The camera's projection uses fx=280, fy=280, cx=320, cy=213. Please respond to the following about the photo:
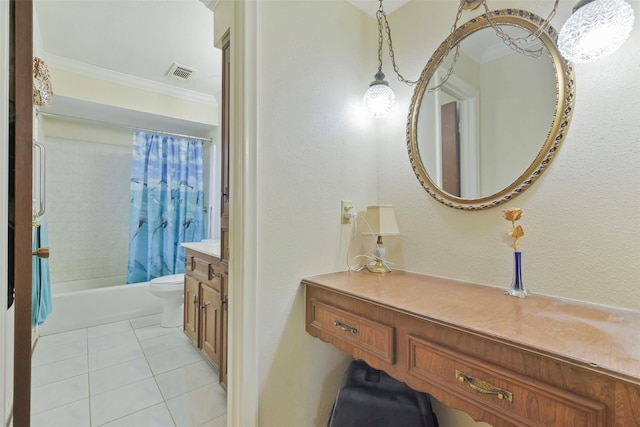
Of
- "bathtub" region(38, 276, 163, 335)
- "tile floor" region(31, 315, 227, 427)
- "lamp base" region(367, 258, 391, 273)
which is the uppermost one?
"lamp base" region(367, 258, 391, 273)

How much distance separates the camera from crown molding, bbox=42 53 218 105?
2.42 m

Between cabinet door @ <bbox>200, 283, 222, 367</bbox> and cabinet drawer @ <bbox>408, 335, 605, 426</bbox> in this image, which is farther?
cabinet door @ <bbox>200, 283, 222, 367</bbox>

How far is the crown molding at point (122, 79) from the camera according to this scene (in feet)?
7.95

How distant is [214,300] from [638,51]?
7.43ft

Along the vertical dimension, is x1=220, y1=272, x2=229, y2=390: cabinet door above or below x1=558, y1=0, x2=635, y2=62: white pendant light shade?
below

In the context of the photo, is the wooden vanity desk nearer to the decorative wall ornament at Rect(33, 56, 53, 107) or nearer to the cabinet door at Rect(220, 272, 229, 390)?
the cabinet door at Rect(220, 272, 229, 390)

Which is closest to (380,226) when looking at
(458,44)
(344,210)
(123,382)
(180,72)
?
(344,210)

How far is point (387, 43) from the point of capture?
1633 millimetres

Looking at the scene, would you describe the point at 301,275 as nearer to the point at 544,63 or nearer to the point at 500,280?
the point at 500,280

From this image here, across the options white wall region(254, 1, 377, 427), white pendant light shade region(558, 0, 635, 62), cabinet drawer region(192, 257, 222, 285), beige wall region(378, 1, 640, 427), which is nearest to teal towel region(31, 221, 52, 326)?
cabinet drawer region(192, 257, 222, 285)

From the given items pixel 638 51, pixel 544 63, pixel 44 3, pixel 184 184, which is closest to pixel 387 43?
pixel 544 63

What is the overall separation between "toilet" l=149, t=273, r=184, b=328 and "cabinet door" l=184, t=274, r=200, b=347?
28 centimetres

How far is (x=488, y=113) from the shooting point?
1268mm

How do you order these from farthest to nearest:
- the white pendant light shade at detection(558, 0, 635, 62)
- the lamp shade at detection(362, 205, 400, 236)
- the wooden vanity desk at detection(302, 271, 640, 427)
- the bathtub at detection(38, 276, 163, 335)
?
the bathtub at detection(38, 276, 163, 335), the lamp shade at detection(362, 205, 400, 236), the white pendant light shade at detection(558, 0, 635, 62), the wooden vanity desk at detection(302, 271, 640, 427)
